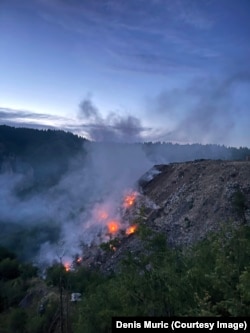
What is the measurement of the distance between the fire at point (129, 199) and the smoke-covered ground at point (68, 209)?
87 centimetres

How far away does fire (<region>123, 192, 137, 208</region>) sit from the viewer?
57222 mm

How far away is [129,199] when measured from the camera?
58.9m

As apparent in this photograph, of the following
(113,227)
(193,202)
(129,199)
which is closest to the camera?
(193,202)

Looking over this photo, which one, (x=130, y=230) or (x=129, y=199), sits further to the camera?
(x=129, y=199)

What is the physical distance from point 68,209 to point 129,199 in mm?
26989

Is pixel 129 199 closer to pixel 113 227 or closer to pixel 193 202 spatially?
pixel 113 227

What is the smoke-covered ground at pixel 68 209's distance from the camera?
5759 centimetres

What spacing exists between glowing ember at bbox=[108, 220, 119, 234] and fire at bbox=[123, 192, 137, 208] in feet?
11.9

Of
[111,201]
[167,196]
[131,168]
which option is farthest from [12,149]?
[167,196]

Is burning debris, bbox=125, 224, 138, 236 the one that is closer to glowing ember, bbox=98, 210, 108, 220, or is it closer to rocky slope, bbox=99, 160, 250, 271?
rocky slope, bbox=99, 160, 250, 271

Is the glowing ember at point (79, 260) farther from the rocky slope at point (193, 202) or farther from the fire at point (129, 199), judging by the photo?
the fire at point (129, 199)

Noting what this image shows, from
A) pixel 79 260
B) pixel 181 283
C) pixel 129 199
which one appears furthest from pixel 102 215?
pixel 181 283

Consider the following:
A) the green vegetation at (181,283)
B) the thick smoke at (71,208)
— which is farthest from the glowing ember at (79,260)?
the green vegetation at (181,283)

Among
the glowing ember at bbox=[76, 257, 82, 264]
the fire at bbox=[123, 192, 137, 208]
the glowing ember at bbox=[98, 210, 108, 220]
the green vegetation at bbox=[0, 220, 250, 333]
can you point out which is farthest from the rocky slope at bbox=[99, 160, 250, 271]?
the green vegetation at bbox=[0, 220, 250, 333]
